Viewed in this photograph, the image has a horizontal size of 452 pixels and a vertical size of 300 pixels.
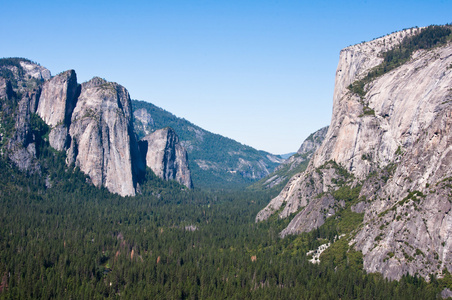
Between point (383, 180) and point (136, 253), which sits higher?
point (383, 180)

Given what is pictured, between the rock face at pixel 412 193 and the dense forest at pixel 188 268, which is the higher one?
the rock face at pixel 412 193

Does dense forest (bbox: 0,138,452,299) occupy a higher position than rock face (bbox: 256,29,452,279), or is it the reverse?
rock face (bbox: 256,29,452,279)

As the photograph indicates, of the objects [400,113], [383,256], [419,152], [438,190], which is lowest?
[383,256]

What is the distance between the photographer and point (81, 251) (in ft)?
561

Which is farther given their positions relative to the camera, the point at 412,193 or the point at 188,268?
the point at 188,268

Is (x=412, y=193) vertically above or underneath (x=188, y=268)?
above

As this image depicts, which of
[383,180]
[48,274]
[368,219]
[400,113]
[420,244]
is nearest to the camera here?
[420,244]

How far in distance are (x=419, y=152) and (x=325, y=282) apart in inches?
2009

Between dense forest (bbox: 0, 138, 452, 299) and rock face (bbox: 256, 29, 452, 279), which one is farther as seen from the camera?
rock face (bbox: 256, 29, 452, 279)

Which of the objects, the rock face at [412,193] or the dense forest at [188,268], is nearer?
the dense forest at [188,268]

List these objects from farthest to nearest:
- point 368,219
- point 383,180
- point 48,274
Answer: point 383,180
point 368,219
point 48,274

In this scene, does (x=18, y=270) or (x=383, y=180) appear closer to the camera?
(x=18, y=270)

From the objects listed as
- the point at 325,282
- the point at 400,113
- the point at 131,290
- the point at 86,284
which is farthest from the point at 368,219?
the point at 86,284

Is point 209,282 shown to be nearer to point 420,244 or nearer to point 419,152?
point 420,244
